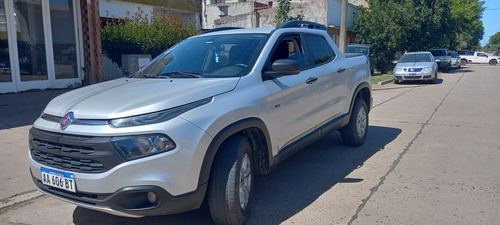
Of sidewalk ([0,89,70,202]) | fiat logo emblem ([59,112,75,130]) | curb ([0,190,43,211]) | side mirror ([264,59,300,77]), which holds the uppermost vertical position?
side mirror ([264,59,300,77])

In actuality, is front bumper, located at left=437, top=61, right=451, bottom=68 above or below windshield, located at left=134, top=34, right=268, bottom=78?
below

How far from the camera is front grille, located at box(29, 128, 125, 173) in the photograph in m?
3.04

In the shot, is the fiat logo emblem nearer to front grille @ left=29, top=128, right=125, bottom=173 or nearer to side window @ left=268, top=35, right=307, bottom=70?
front grille @ left=29, top=128, right=125, bottom=173

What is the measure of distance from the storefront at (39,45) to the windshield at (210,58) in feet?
21.8

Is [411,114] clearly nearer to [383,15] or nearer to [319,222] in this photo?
[319,222]

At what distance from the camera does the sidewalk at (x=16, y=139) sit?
15.6 feet

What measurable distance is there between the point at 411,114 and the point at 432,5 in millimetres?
21080

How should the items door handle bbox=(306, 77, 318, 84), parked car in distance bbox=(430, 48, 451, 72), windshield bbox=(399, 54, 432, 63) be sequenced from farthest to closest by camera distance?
parked car in distance bbox=(430, 48, 451, 72), windshield bbox=(399, 54, 432, 63), door handle bbox=(306, 77, 318, 84)

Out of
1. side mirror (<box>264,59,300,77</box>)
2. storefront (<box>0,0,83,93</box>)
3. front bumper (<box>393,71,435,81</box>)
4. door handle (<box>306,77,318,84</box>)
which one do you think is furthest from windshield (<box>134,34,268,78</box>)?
front bumper (<box>393,71,435,81</box>)

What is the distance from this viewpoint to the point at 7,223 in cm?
398

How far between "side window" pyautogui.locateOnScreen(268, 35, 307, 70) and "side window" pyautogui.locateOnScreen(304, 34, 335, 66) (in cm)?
16

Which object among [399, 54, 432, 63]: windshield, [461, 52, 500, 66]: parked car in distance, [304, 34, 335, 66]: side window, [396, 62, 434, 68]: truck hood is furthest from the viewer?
[461, 52, 500, 66]: parked car in distance

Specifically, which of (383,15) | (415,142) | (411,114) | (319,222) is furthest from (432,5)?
(319,222)

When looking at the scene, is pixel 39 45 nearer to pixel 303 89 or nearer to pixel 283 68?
pixel 303 89
